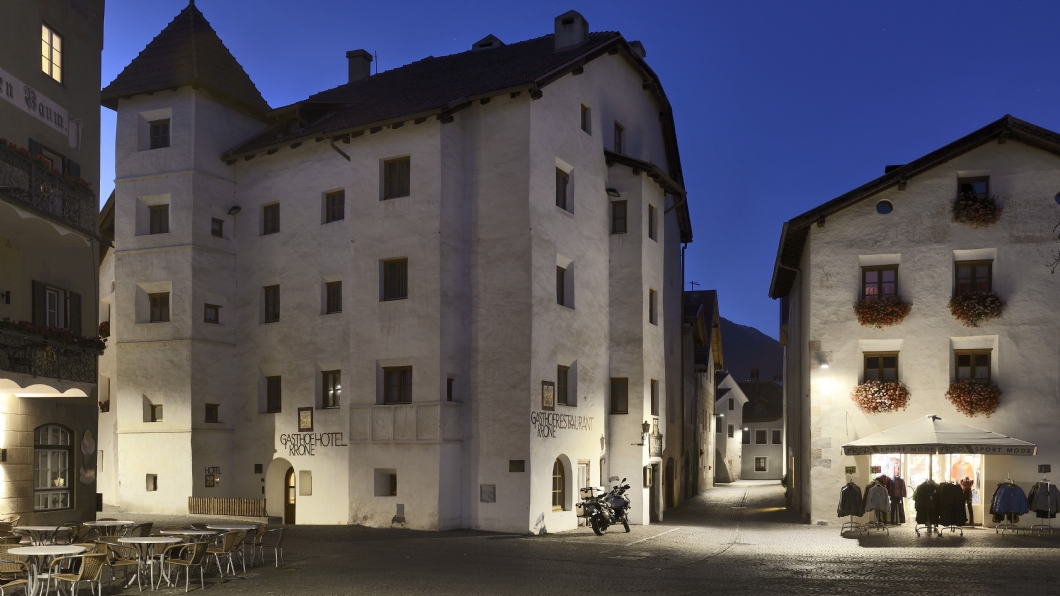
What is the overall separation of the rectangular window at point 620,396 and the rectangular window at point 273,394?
1043cm

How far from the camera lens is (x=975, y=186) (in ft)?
88.8

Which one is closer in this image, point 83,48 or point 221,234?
point 83,48

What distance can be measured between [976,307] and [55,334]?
22011 mm

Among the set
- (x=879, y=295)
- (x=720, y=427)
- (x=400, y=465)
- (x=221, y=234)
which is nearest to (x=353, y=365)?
(x=400, y=465)

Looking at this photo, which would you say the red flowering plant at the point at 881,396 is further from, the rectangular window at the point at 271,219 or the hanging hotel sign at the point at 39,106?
the hanging hotel sign at the point at 39,106

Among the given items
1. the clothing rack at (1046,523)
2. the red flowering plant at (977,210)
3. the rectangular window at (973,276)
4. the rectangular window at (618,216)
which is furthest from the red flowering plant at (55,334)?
the clothing rack at (1046,523)

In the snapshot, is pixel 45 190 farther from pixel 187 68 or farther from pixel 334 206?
pixel 187 68

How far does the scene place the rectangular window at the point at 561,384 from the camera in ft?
93.8

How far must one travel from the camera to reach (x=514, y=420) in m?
26.7

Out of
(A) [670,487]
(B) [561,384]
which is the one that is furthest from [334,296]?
(A) [670,487]

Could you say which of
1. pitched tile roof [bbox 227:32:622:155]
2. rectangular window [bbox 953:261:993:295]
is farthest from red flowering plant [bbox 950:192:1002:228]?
pitched tile roof [bbox 227:32:622:155]

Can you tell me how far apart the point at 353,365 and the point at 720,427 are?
54.0 m

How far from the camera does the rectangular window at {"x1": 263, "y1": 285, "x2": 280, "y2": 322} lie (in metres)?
32.0

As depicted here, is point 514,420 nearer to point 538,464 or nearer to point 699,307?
point 538,464
